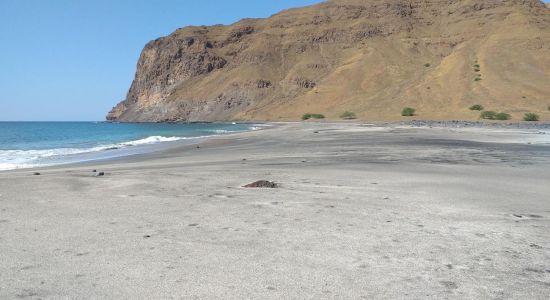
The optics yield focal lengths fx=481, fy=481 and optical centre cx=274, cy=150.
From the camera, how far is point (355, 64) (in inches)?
4161

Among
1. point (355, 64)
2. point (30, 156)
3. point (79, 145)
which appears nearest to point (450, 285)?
point (30, 156)

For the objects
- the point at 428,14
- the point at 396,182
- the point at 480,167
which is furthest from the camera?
the point at 428,14

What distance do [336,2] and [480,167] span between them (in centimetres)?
14696

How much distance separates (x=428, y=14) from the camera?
127 m

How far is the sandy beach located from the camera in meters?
3.86

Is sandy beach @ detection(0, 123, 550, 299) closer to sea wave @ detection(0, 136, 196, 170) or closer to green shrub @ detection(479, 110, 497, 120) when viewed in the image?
sea wave @ detection(0, 136, 196, 170)

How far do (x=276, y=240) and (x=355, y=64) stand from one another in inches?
4092

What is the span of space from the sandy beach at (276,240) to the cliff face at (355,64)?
50.4 m

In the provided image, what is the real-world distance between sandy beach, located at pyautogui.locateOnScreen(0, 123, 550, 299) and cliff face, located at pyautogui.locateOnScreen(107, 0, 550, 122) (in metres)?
50.4

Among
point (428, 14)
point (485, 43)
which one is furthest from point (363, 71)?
point (428, 14)

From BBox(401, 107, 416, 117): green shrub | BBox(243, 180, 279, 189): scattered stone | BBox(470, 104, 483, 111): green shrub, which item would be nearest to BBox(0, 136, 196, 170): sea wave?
BBox(243, 180, 279, 189): scattered stone

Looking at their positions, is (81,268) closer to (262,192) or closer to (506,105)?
(262,192)

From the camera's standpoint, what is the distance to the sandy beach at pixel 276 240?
3.86 m

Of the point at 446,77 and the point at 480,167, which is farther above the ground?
the point at 446,77
